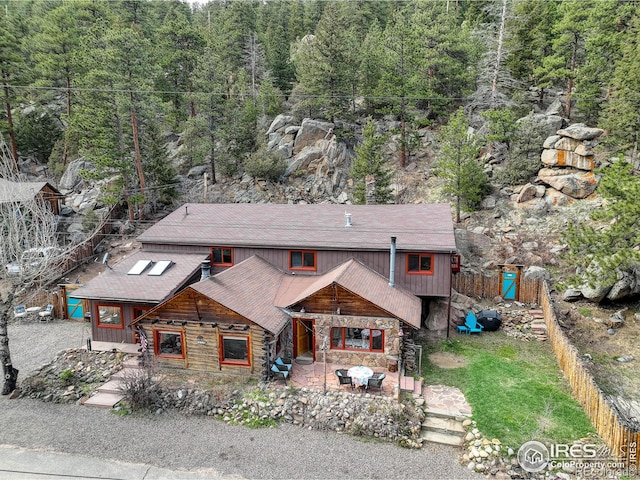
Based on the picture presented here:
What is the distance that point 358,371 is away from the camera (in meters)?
14.1

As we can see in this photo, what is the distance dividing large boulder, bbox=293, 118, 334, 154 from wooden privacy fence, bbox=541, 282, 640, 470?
82.8 ft

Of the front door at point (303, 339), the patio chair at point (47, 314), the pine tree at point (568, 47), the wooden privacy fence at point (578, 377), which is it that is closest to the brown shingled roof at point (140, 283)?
the patio chair at point (47, 314)

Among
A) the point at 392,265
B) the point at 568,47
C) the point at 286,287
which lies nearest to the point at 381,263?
the point at 392,265

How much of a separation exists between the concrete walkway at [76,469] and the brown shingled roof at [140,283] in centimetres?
605

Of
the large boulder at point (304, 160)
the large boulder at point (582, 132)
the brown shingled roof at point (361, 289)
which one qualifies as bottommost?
the brown shingled roof at point (361, 289)

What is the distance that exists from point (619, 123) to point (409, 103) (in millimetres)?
14353

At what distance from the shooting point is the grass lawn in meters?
12.4

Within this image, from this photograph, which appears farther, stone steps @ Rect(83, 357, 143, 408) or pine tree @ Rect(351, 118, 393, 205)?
pine tree @ Rect(351, 118, 393, 205)

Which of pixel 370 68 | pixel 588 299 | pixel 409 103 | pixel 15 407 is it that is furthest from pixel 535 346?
pixel 370 68

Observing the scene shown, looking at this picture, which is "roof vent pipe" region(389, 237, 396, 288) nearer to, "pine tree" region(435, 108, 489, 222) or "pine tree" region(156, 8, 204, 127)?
"pine tree" region(435, 108, 489, 222)

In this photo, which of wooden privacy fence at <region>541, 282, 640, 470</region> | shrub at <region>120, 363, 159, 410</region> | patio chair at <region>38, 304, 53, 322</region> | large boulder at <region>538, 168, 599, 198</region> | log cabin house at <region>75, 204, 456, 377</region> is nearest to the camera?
wooden privacy fence at <region>541, 282, 640, 470</region>

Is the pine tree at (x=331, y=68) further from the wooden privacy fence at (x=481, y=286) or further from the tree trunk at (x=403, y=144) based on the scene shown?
the wooden privacy fence at (x=481, y=286)

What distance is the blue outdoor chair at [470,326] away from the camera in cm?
1909

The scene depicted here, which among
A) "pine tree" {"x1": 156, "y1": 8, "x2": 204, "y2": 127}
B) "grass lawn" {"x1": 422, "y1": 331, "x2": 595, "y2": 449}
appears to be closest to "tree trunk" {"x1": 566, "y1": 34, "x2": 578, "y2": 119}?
"grass lawn" {"x1": 422, "y1": 331, "x2": 595, "y2": 449}
